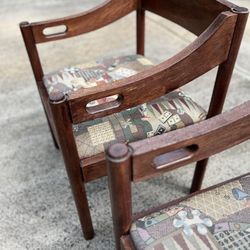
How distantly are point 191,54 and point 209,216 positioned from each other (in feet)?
1.12

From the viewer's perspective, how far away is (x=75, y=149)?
0.72 meters

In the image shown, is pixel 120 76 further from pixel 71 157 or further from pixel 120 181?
pixel 120 181

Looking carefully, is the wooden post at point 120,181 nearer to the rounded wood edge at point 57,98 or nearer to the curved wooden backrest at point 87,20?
the rounded wood edge at point 57,98

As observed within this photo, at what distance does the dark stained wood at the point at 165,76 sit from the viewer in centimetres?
63

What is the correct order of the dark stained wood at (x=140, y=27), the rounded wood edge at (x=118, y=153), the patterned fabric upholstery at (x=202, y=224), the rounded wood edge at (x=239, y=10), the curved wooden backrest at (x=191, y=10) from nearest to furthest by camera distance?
the rounded wood edge at (x=118, y=153)
the patterned fabric upholstery at (x=202, y=224)
the rounded wood edge at (x=239, y=10)
the curved wooden backrest at (x=191, y=10)
the dark stained wood at (x=140, y=27)

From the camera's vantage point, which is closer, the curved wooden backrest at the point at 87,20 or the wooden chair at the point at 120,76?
the wooden chair at the point at 120,76

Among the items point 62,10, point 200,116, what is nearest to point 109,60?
point 200,116

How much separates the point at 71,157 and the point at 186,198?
0.95 ft

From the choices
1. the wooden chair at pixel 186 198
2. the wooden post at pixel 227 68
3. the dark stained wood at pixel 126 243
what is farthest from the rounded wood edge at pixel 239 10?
the dark stained wood at pixel 126 243

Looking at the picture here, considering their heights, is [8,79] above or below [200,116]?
below

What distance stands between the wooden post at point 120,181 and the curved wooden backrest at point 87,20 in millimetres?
697

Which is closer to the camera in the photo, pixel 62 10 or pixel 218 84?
pixel 218 84

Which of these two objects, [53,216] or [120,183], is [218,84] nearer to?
[120,183]

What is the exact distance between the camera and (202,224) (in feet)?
1.88
